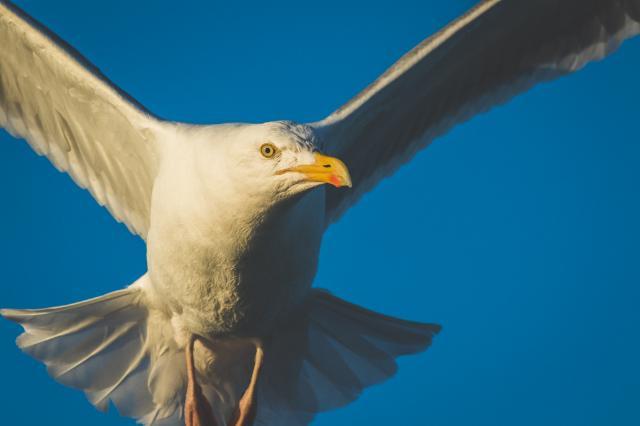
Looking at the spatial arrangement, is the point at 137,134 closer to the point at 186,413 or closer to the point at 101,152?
the point at 101,152

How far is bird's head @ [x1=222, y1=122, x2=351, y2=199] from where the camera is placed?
165 inches

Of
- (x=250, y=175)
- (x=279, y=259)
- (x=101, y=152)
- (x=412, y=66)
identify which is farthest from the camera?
(x=101, y=152)

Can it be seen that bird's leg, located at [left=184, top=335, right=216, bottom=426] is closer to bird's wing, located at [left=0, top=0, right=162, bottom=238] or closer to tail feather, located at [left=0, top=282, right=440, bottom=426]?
tail feather, located at [left=0, top=282, right=440, bottom=426]

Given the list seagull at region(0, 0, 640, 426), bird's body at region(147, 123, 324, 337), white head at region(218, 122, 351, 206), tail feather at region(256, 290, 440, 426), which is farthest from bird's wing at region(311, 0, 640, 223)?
white head at region(218, 122, 351, 206)

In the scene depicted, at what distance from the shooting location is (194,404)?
18.9 feet

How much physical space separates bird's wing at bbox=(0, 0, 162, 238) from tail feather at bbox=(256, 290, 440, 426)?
1.24 metres

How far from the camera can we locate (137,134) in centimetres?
553

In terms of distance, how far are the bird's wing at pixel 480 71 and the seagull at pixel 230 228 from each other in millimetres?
10

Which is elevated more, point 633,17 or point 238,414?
point 633,17

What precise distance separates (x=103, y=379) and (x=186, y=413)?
26.2 inches

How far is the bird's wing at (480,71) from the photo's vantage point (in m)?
5.89

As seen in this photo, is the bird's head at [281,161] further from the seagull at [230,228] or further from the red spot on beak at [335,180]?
the seagull at [230,228]

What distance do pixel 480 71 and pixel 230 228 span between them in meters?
2.34

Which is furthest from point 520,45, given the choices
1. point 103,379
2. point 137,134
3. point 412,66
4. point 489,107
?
point 103,379
